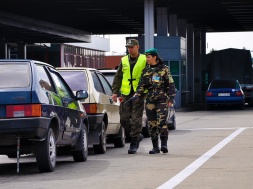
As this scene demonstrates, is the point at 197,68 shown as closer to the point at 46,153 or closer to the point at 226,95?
the point at 226,95

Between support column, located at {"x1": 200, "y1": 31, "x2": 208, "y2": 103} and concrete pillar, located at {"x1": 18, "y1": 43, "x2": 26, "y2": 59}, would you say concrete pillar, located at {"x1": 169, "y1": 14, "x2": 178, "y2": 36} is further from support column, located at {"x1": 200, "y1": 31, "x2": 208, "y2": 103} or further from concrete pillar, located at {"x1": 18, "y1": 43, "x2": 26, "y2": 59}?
concrete pillar, located at {"x1": 18, "y1": 43, "x2": 26, "y2": 59}

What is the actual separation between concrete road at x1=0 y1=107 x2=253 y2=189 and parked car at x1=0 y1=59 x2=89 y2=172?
37 centimetres

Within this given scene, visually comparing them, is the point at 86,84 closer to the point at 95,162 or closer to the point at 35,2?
the point at 95,162

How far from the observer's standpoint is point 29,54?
86.9 m

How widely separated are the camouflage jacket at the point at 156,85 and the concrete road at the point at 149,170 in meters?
0.99

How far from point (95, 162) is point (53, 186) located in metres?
3.50

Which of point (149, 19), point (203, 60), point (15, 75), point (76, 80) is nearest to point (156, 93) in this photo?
point (76, 80)

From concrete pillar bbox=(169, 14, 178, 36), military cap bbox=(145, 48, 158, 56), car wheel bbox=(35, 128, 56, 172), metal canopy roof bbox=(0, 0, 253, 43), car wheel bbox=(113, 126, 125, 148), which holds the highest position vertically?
metal canopy roof bbox=(0, 0, 253, 43)

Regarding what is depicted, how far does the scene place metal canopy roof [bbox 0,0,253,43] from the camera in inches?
1854

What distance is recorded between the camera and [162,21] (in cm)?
4838

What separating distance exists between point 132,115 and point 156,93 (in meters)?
0.56

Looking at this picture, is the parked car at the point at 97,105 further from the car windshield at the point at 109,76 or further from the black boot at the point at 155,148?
the car windshield at the point at 109,76

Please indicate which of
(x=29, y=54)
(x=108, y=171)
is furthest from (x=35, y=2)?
(x=29, y=54)

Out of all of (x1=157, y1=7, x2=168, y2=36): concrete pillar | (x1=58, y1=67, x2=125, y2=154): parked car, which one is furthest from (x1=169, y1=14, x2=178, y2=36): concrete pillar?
(x1=58, y1=67, x2=125, y2=154): parked car
